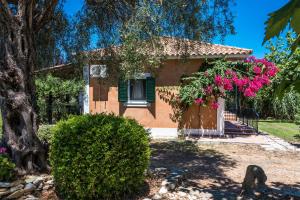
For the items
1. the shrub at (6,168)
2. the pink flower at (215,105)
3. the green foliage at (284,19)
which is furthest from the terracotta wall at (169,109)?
the green foliage at (284,19)

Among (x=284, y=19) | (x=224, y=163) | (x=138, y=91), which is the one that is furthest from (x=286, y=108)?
(x=284, y=19)

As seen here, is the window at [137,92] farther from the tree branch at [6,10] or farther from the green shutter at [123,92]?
the tree branch at [6,10]

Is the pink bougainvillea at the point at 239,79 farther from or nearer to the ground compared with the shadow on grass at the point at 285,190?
farther from the ground

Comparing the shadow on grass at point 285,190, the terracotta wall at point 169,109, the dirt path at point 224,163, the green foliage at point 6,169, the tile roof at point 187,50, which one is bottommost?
the shadow on grass at point 285,190

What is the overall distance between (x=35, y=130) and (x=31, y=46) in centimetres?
180

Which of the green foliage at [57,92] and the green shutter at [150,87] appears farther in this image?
the green foliage at [57,92]

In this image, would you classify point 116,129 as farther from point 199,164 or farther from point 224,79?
point 224,79

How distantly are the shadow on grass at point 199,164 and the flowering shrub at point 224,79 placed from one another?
2.22 metres

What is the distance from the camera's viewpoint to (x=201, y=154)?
412 inches

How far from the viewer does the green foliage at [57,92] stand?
49.0 feet

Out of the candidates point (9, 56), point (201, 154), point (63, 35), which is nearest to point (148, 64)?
point (63, 35)

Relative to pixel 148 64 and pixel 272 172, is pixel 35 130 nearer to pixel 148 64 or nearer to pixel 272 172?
pixel 148 64

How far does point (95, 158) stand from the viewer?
16.6ft

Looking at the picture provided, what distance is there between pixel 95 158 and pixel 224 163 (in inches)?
202
